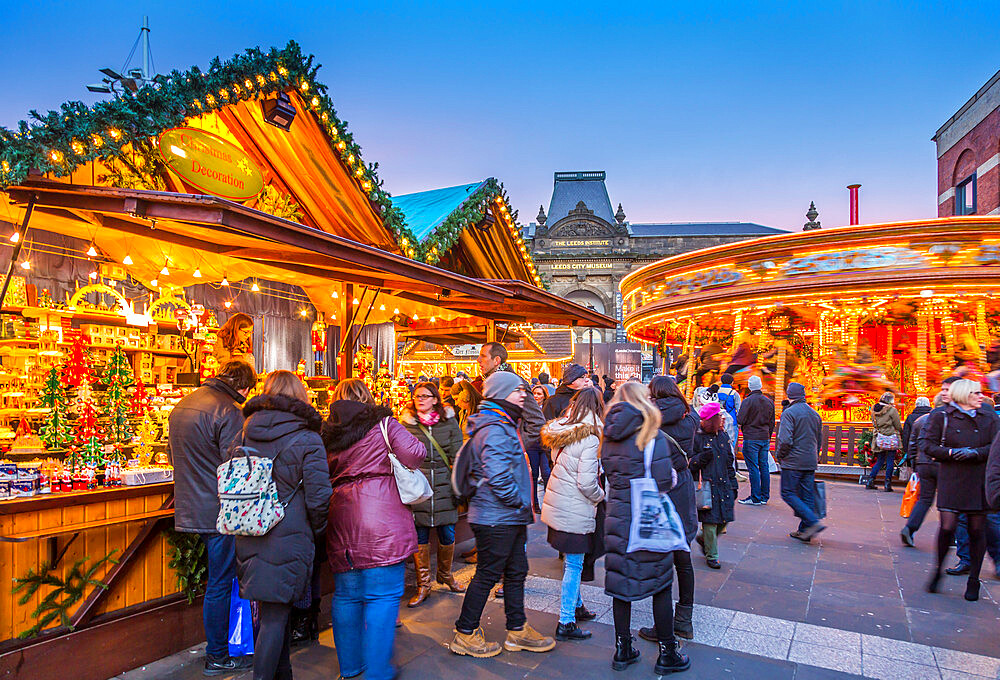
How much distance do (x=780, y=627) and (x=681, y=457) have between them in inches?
57.5

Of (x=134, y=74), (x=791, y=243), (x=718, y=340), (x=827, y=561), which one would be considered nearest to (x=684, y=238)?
(x=718, y=340)

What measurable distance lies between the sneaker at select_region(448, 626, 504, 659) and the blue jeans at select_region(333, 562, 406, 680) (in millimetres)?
526

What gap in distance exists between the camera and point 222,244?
18.4ft

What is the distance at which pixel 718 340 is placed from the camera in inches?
658

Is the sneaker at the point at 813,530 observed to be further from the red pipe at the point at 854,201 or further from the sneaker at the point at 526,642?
the red pipe at the point at 854,201

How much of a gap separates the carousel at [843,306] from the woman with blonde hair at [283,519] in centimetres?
832

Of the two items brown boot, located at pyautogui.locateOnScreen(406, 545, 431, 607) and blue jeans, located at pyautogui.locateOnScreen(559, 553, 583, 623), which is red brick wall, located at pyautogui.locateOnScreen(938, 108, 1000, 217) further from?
brown boot, located at pyautogui.locateOnScreen(406, 545, 431, 607)

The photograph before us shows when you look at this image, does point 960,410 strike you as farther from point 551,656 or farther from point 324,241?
point 324,241

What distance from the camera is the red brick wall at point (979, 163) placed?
20141 mm

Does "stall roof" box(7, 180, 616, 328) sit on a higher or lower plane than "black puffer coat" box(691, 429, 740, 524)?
higher

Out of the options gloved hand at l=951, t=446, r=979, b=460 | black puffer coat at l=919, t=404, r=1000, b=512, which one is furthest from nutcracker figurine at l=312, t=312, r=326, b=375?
gloved hand at l=951, t=446, r=979, b=460

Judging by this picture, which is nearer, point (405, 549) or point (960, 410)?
point (405, 549)

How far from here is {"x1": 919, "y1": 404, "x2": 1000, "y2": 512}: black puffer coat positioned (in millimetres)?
4820

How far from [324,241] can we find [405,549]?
8.27 feet
